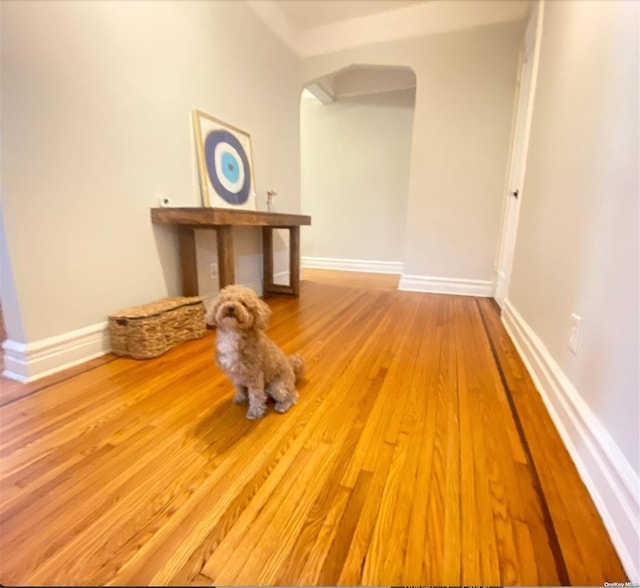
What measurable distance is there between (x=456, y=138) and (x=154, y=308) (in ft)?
10.3

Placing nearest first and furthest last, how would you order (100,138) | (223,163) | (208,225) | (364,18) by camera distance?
1. (100,138)
2. (208,225)
3. (223,163)
4. (364,18)

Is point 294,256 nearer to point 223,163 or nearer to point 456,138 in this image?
point 223,163

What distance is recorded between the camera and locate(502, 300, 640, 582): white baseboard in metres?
0.70

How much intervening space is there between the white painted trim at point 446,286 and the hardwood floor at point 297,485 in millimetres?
1960

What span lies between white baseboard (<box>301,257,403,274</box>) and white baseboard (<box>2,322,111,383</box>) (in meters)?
3.74

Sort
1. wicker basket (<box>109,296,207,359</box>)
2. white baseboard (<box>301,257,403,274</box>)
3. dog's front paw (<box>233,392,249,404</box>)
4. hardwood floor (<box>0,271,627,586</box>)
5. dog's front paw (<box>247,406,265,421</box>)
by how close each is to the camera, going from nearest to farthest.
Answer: hardwood floor (<box>0,271,627,586</box>) → dog's front paw (<box>247,406,265,421</box>) → dog's front paw (<box>233,392,249,404</box>) → wicker basket (<box>109,296,207,359</box>) → white baseboard (<box>301,257,403,274</box>)

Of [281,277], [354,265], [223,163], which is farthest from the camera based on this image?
[354,265]

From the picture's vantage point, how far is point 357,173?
189 inches

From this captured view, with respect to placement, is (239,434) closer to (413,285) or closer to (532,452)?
(532,452)

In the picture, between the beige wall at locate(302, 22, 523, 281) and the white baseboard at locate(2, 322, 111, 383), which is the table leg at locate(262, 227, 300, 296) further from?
the white baseboard at locate(2, 322, 111, 383)

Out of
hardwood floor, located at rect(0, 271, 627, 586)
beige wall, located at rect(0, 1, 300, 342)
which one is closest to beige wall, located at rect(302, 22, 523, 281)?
beige wall, located at rect(0, 1, 300, 342)

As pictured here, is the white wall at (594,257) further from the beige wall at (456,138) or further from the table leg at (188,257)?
the table leg at (188,257)

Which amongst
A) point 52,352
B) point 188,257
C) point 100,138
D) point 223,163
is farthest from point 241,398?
point 223,163

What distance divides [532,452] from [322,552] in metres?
0.77
